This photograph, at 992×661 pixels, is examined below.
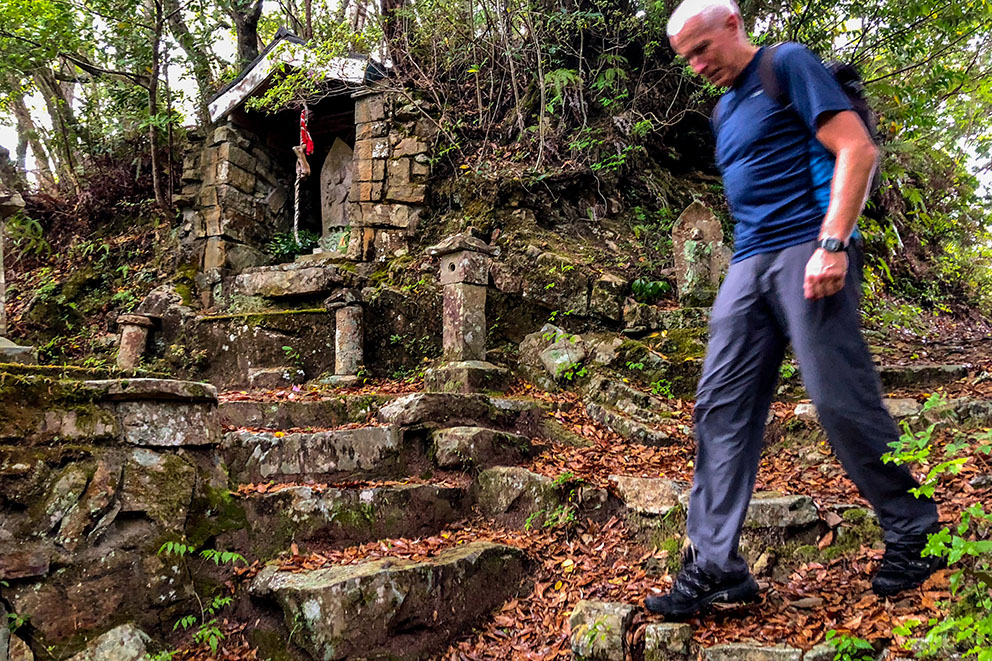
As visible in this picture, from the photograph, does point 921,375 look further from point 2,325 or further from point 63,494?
point 2,325

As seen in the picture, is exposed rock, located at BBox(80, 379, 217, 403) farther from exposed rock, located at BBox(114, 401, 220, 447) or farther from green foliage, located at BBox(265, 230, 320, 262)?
green foliage, located at BBox(265, 230, 320, 262)

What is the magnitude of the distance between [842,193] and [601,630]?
165cm

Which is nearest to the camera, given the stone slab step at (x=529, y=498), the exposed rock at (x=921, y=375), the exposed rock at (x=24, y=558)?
the exposed rock at (x=24, y=558)

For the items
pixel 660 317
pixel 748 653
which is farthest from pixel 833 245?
pixel 660 317

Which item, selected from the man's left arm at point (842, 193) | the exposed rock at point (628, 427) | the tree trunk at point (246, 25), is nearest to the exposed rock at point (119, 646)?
the man's left arm at point (842, 193)

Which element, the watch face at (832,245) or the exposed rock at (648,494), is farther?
the exposed rock at (648,494)

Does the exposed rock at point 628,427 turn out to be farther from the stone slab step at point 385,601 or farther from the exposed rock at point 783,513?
the stone slab step at point 385,601

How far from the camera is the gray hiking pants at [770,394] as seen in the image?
176cm

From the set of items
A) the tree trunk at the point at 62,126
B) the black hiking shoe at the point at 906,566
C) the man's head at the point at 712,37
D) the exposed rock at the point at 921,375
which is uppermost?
the tree trunk at the point at 62,126

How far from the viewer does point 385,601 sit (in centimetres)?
254

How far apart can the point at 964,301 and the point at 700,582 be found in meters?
8.60

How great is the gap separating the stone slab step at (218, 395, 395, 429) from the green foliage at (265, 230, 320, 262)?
Answer: 4.62m

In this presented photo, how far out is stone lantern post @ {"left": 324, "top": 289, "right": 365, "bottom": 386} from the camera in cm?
609

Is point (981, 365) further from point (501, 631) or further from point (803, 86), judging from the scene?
point (501, 631)
